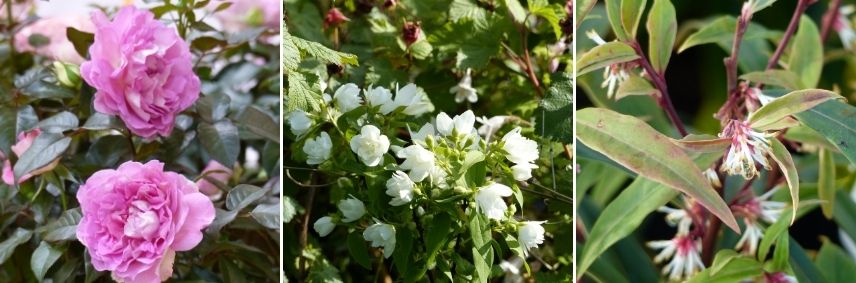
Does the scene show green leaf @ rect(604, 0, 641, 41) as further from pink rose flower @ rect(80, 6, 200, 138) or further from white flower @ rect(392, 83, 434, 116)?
pink rose flower @ rect(80, 6, 200, 138)

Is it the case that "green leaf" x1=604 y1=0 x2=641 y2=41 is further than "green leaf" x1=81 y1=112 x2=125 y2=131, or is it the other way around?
"green leaf" x1=81 y1=112 x2=125 y2=131

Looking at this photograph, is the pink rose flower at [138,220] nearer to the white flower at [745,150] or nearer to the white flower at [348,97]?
the white flower at [348,97]

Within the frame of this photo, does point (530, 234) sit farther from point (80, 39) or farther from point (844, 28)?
point (844, 28)

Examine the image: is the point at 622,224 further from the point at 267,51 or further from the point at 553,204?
the point at 267,51

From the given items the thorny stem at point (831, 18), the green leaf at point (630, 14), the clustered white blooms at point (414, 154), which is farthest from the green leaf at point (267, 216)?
the thorny stem at point (831, 18)

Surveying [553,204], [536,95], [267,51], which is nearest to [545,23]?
[536,95]

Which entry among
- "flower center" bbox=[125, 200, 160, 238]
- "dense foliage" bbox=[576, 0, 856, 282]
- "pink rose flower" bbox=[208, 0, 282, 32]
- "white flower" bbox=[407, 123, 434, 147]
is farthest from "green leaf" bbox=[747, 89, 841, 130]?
"pink rose flower" bbox=[208, 0, 282, 32]
